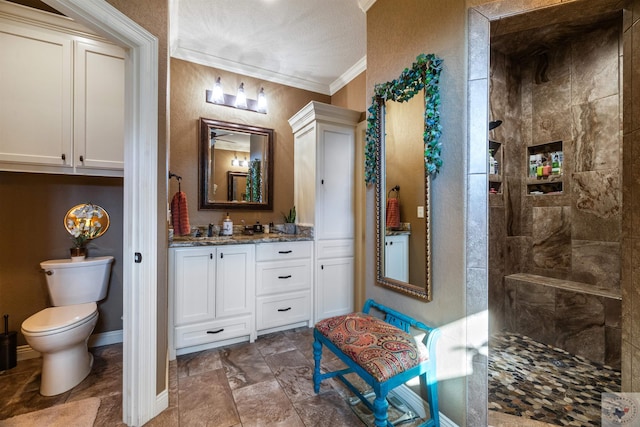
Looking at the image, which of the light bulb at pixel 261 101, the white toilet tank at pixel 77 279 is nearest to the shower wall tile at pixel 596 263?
the light bulb at pixel 261 101

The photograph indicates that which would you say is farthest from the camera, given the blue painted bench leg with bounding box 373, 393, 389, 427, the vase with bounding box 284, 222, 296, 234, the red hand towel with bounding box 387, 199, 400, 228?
the vase with bounding box 284, 222, 296, 234

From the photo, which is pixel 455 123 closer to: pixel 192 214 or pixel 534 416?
pixel 534 416

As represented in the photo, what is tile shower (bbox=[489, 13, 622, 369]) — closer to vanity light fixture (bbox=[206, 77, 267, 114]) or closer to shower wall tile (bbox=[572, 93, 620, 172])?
shower wall tile (bbox=[572, 93, 620, 172])

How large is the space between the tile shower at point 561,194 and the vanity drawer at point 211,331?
2394mm

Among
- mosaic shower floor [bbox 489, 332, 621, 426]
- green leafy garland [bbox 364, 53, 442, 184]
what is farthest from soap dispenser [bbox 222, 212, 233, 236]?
mosaic shower floor [bbox 489, 332, 621, 426]

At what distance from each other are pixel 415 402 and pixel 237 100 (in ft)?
10.0

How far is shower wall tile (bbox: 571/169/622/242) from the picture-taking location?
7.14ft

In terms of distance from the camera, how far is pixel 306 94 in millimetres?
3283

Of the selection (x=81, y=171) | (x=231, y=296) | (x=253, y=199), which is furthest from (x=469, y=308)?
(x=81, y=171)

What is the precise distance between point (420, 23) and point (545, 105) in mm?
1980

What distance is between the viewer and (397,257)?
1.75 metres

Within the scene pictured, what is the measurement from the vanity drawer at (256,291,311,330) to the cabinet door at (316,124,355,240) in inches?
25.8

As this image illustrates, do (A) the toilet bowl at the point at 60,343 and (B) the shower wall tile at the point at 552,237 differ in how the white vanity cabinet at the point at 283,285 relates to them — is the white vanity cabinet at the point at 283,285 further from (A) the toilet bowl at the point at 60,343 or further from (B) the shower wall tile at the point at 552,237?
(B) the shower wall tile at the point at 552,237

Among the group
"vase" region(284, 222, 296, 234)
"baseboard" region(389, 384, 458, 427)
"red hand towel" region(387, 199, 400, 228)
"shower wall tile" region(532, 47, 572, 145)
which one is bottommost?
"baseboard" region(389, 384, 458, 427)
